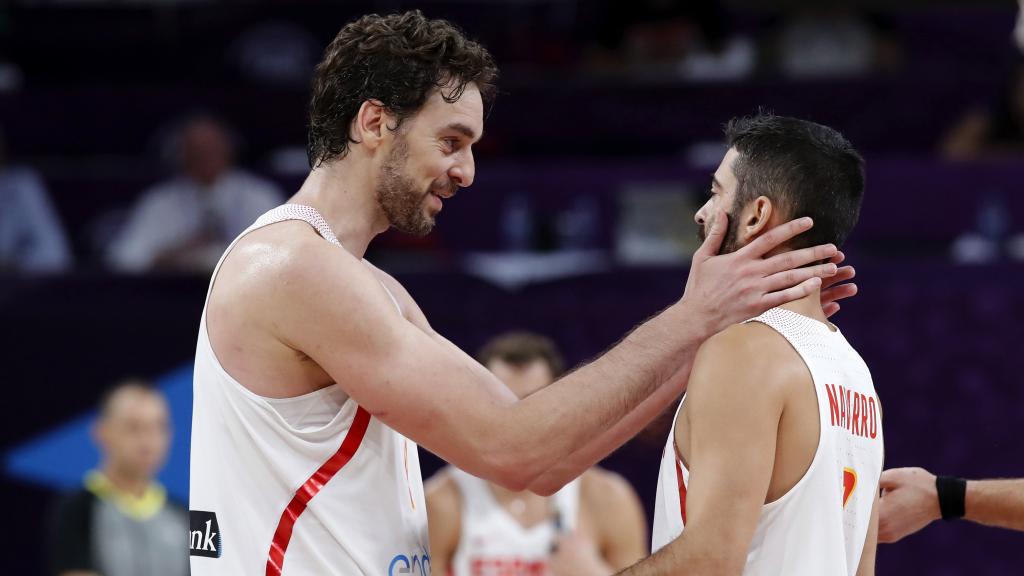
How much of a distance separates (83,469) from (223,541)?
152 inches

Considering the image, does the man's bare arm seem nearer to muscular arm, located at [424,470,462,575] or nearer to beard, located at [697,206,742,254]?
beard, located at [697,206,742,254]

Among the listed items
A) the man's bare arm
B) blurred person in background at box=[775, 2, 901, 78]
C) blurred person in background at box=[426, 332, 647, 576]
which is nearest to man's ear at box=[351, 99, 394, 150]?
the man's bare arm

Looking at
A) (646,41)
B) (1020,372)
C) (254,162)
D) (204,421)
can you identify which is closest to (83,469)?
(254,162)

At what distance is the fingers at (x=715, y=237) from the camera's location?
3.05 m

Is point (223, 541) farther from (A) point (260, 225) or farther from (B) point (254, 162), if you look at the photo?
(B) point (254, 162)

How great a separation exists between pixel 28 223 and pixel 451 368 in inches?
231

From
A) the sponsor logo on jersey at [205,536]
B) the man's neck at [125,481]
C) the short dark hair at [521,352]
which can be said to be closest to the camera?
the sponsor logo on jersey at [205,536]

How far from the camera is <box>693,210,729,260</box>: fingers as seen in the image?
120 inches

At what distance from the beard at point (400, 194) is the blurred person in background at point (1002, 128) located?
5.55 m

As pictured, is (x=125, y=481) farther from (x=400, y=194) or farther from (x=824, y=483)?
(x=824, y=483)

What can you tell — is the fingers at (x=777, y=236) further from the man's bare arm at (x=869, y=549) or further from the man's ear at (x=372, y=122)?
the man's ear at (x=372, y=122)

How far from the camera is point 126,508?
6691 mm

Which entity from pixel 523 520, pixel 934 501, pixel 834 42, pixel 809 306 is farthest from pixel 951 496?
pixel 834 42

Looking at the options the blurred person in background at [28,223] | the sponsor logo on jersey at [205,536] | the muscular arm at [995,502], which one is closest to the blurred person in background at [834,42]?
the blurred person in background at [28,223]
